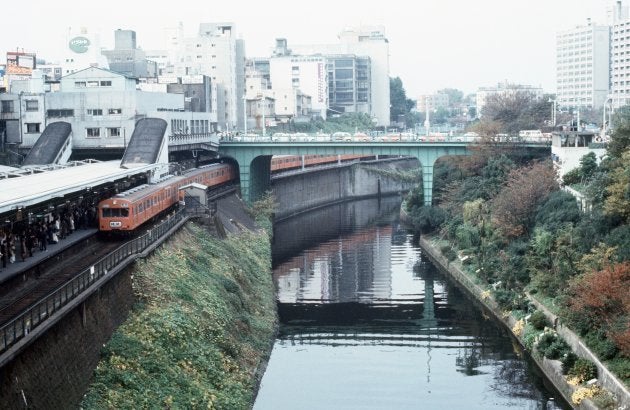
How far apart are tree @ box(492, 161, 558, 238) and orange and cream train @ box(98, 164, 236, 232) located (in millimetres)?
17738

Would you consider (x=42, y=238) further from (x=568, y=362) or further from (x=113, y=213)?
(x=568, y=362)

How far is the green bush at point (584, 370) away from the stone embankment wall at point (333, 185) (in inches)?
2056

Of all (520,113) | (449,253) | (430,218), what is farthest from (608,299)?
(520,113)

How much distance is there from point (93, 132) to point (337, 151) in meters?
18.3

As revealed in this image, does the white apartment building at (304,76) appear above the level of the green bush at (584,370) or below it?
above

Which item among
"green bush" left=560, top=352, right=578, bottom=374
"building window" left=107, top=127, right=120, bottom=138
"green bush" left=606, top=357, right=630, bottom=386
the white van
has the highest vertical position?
"building window" left=107, top=127, right=120, bottom=138

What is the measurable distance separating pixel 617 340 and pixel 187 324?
13.3m

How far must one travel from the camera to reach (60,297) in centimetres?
2483

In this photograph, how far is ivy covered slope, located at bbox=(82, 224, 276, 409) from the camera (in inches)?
1004

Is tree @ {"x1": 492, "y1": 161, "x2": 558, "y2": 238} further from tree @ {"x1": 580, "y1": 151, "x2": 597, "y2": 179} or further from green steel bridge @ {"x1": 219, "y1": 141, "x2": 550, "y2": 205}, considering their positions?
green steel bridge @ {"x1": 219, "y1": 141, "x2": 550, "y2": 205}

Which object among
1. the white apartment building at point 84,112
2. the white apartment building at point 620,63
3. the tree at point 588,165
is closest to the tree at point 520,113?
the tree at point 588,165

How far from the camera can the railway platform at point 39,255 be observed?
2972 cm

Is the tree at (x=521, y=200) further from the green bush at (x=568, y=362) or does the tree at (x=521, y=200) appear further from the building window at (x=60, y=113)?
the building window at (x=60, y=113)

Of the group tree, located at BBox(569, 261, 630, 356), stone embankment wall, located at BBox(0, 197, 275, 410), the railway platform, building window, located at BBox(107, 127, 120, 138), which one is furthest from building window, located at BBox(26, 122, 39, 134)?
tree, located at BBox(569, 261, 630, 356)
